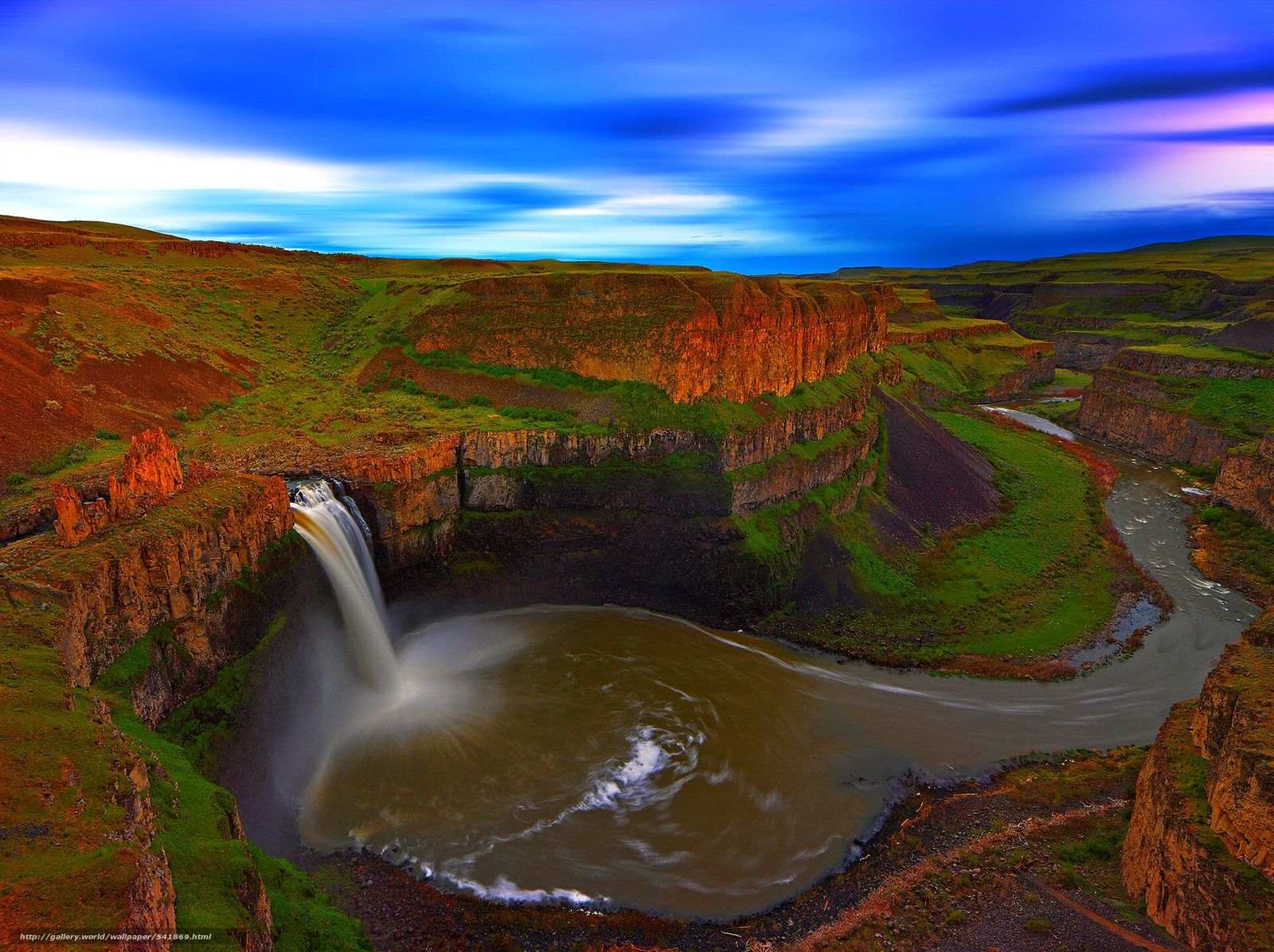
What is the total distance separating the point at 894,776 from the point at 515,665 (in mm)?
16394

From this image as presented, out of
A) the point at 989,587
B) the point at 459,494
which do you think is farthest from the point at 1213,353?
the point at 459,494

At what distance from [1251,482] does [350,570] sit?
6085cm

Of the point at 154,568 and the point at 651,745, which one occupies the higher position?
the point at 154,568

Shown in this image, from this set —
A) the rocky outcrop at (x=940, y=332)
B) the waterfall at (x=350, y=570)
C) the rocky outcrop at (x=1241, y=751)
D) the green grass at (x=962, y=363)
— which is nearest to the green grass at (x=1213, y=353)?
the green grass at (x=962, y=363)

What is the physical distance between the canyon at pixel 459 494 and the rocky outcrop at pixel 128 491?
0.10m

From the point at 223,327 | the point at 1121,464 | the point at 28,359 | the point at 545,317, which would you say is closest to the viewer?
the point at 28,359

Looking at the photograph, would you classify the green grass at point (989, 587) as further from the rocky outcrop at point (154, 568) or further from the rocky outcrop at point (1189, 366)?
the rocky outcrop at point (1189, 366)

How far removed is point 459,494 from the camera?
1486 inches

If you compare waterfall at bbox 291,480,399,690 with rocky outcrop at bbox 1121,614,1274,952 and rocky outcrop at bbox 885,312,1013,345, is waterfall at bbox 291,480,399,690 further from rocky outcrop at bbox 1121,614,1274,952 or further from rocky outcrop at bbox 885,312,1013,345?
rocky outcrop at bbox 885,312,1013,345

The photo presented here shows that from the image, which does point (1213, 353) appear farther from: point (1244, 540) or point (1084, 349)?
point (1084, 349)

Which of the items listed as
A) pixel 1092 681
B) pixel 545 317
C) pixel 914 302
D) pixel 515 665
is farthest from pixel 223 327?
pixel 914 302

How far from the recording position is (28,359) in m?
38.0

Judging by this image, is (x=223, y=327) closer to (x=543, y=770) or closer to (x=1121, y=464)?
(x=543, y=770)

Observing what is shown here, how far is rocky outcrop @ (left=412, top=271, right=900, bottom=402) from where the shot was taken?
4228cm
